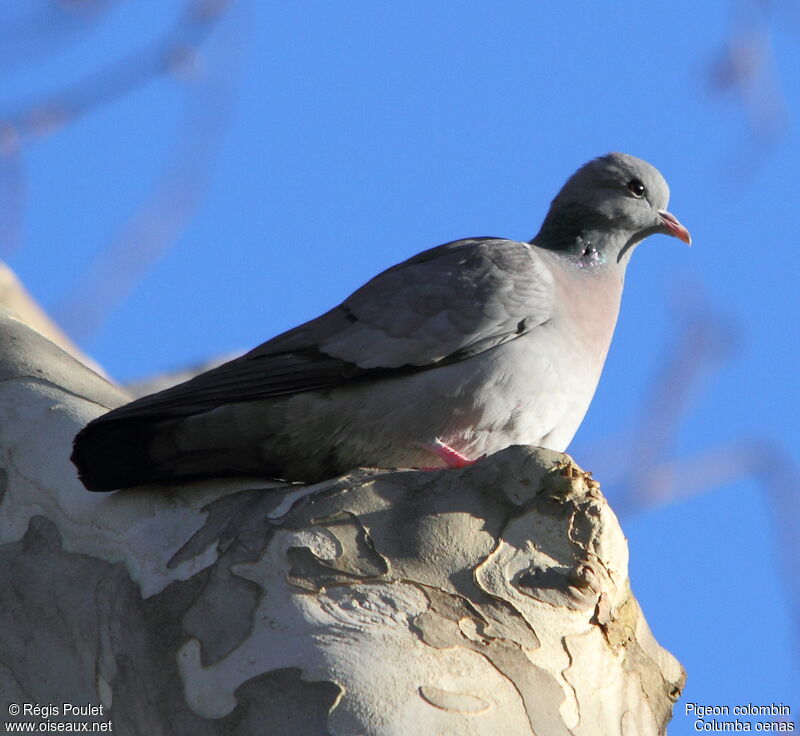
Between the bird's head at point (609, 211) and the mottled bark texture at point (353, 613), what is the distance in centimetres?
206

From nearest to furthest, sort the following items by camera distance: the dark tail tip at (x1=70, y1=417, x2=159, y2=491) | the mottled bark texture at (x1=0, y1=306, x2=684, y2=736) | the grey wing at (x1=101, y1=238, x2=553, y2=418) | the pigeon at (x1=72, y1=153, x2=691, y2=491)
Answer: the mottled bark texture at (x1=0, y1=306, x2=684, y2=736) → the dark tail tip at (x1=70, y1=417, x2=159, y2=491) → the pigeon at (x1=72, y1=153, x2=691, y2=491) → the grey wing at (x1=101, y1=238, x2=553, y2=418)

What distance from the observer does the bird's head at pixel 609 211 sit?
463cm

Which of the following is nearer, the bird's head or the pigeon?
the pigeon

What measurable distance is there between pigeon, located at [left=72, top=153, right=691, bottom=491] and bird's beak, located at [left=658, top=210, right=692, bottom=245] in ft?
2.93

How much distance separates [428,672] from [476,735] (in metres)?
0.17

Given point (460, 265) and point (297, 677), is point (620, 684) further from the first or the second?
point (460, 265)

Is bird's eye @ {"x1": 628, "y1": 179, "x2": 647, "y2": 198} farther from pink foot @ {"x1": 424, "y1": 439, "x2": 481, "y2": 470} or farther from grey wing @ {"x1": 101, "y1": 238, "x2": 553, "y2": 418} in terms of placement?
pink foot @ {"x1": 424, "y1": 439, "x2": 481, "y2": 470}

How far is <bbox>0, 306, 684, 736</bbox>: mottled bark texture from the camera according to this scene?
2396 mm

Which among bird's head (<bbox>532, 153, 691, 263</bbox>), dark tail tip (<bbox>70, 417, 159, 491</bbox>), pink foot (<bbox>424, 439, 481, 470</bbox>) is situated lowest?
dark tail tip (<bbox>70, 417, 159, 491</bbox>)

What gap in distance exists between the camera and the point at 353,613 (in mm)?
2527

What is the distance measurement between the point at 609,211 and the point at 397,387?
4.91 feet

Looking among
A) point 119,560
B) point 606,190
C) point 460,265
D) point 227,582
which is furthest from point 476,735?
point 606,190

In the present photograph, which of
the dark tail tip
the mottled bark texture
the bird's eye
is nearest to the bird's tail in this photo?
the dark tail tip

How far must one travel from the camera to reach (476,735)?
229 centimetres
